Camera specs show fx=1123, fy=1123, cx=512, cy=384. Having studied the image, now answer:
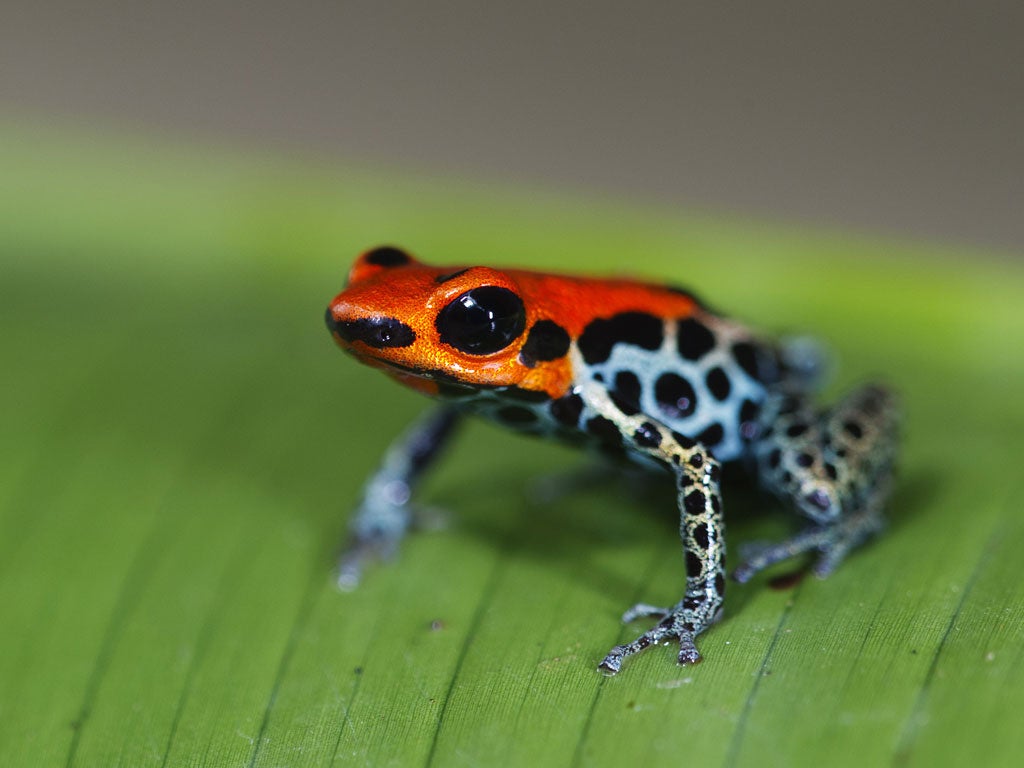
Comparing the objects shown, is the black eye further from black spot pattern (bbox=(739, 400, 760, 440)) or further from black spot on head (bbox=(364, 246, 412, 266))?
black spot pattern (bbox=(739, 400, 760, 440))

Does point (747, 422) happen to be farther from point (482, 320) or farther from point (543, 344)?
point (482, 320)

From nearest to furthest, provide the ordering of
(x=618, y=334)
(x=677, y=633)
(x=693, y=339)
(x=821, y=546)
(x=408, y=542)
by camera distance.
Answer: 1. (x=677, y=633)
2. (x=821, y=546)
3. (x=618, y=334)
4. (x=693, y=339)
5. (x=408, y=542)

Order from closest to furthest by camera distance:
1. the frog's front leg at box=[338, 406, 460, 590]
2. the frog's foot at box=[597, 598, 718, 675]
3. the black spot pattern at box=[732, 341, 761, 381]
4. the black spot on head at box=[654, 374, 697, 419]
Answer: the frog's foot at box=[597, 598, 718, 675]
the black spot on head at box=[654, 374, 697, 419]
the black spot pattern at box=[732, 341, 761, 381]
the frog's front leg at box=[338, 406, 460, 590]

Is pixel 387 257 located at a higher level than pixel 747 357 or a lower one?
higher

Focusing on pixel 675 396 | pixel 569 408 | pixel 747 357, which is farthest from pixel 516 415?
pixel 747 357

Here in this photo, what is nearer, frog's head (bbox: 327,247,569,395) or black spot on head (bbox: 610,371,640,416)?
frog's head (bbox: 327,247,569,395)

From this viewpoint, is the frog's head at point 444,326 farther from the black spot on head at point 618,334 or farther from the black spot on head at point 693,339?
the black spot on head at point 693,339

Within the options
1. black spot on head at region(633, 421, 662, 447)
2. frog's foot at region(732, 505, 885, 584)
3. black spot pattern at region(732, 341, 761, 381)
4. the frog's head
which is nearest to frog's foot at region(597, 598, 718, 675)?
frog's foot at region(732, 505, 885, 584)
